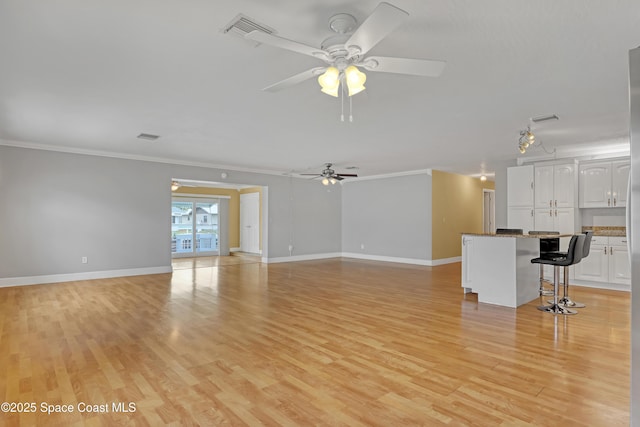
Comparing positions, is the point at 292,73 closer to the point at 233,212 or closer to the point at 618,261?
the point at 618,261

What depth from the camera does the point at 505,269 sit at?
4.69 metres

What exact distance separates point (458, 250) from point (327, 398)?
8.41 metres

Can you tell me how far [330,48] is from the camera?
2.29 meters

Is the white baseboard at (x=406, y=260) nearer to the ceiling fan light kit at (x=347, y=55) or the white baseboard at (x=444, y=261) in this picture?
the white baseboard at (x=444, y=261)

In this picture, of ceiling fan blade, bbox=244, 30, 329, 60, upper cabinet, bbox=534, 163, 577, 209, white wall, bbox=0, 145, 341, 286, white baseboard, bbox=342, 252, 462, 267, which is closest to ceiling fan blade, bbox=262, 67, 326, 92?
ceiling fan blade, bbox=244, 30, 329, 60

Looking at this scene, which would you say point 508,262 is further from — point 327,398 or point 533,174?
point 327,398

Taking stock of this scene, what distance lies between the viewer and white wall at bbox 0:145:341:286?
238 inches

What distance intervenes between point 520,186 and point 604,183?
1309 millimetres

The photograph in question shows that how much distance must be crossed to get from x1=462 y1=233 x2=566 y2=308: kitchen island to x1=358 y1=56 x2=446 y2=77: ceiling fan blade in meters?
3.16

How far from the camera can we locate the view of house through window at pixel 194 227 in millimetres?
11500

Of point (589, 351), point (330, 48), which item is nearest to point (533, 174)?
point (589, 351)

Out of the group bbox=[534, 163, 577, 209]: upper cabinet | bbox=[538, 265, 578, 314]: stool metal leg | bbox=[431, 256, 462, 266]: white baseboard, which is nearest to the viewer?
bbox=[538, 265, 578, 314]: stool metal leg

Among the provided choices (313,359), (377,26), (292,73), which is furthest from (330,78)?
(313,359)

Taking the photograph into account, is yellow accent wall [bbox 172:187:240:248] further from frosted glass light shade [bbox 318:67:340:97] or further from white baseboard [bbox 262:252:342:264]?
frosted glass light shade [bbox 318:67:340:97]
